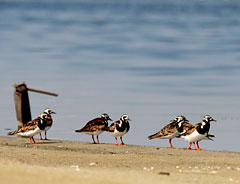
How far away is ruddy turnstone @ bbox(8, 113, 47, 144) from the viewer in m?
21.8

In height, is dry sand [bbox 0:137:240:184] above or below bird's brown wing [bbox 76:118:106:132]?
below

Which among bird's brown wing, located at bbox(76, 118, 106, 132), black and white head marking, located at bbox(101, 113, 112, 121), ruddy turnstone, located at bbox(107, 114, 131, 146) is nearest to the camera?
ruddy turnstone, located at bbox(107, 114, 131, 146)

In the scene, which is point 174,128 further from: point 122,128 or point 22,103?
point 22,103

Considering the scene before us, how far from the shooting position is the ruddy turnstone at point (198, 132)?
2219 centimetres

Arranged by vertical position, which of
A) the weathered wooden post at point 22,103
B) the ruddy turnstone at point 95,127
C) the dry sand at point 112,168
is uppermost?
the weathered wooden post at point 22,103

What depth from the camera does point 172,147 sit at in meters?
22.5

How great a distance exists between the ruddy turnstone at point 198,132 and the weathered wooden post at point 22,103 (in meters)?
7.34

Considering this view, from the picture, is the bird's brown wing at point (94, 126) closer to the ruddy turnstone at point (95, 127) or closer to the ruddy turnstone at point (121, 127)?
the ruddy turnstone at point (95, 127)

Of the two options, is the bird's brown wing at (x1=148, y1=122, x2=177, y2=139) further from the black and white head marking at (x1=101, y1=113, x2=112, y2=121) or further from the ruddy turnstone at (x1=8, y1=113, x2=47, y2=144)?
the ruddy turnstone at (x1=8, y1=113, x2=47, y2=144)

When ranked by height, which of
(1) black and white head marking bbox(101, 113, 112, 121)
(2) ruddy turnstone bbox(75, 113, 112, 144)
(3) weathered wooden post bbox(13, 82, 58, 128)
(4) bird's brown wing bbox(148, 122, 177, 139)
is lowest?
(4) bird's brown wing bbox(148, 122, 177, 139)

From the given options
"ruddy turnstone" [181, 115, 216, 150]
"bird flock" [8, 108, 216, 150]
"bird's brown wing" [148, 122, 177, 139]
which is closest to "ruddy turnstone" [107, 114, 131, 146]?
"bird flock" [8, 108, 216, 150]

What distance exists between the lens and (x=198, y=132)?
22188 mm

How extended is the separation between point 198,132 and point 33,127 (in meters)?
7.12

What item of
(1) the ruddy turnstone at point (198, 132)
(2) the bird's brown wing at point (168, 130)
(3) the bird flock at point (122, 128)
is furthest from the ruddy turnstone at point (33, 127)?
(1) the ruddy turnstone at point (198, 132)
